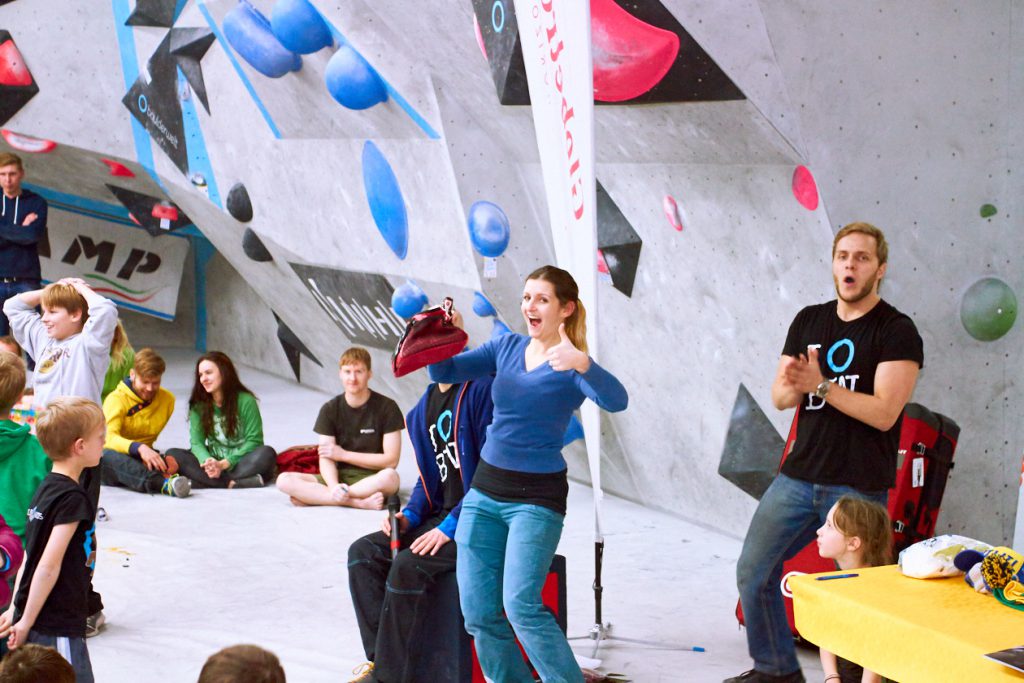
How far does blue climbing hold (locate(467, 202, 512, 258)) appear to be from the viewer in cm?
551

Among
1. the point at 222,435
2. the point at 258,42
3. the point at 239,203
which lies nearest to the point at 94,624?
the point at 222,435

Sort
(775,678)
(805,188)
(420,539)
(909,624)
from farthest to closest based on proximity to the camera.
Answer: (805,188)
(420,539)
(775,678)
(909,624)

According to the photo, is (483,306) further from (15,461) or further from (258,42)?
(15,461)

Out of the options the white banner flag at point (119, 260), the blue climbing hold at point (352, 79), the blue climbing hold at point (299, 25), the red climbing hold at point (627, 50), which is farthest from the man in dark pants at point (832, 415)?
the white banner flag at point (119, 260)

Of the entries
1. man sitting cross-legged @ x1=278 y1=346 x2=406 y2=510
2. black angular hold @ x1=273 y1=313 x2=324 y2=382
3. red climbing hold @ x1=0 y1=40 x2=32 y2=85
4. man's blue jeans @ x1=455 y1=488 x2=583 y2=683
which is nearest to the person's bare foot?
man sitting cross-legged @ x1=278 y1=346 x2=406 y2=510

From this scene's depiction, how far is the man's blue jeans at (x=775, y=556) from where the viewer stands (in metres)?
3.14

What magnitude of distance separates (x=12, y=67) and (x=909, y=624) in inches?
296

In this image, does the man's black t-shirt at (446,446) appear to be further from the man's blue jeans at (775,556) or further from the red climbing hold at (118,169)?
the red climbing hold at (118,169)

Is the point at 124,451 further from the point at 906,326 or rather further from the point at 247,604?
the point at 906,326

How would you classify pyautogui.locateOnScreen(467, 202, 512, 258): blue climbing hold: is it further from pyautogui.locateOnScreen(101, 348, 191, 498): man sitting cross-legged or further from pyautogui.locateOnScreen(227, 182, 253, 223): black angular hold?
pyautogui.locateOnScreen(227, 182, 253, 223): black angular hold

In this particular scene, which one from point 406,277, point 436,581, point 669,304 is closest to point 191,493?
point 406,277

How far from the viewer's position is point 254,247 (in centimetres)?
797

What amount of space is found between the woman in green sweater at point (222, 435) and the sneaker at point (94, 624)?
2.12 meters

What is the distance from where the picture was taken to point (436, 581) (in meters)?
3.33
